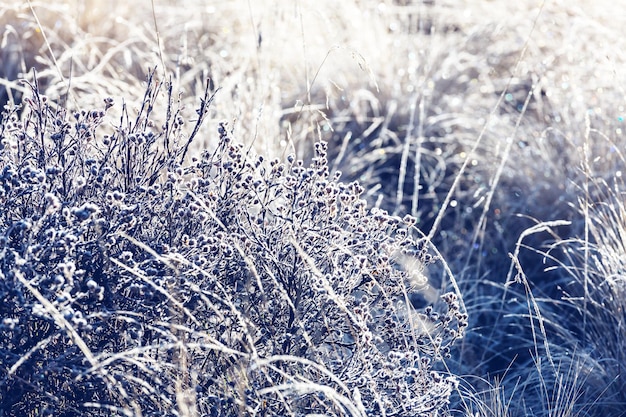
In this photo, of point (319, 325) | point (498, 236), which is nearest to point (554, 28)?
point (498, 236)

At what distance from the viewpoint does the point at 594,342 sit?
296 cm

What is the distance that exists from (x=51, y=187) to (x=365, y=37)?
3326 millimetres

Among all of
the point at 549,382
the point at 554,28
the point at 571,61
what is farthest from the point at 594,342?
the point at 554,28

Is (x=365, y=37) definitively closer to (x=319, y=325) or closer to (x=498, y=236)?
(x=498, y=236)

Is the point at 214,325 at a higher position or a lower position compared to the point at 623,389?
higher

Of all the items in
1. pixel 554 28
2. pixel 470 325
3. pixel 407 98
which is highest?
pixel 554 28

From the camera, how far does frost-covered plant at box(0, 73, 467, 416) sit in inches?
78.2

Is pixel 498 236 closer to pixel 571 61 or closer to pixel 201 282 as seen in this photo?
pixel 571 61

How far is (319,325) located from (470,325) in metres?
1.14

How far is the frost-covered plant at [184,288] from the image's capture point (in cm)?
199

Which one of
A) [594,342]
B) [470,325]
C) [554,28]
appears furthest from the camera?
[554,28]

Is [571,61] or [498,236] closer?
[498,236]

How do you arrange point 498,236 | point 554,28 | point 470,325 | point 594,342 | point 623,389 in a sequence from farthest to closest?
point 554,28
point 498,236
point 470,325
point 594,342
point 623,389

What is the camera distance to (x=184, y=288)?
2.16 metres
